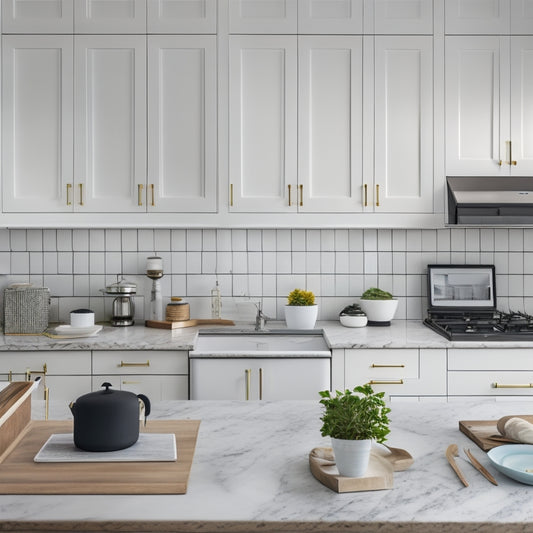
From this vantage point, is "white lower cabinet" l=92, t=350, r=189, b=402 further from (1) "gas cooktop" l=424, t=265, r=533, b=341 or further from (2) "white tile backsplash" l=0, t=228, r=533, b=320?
(1) "gas cooktop" l=424, t=265, r=533, b=341

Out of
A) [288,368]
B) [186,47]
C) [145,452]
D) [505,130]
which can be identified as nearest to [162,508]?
[145,452]

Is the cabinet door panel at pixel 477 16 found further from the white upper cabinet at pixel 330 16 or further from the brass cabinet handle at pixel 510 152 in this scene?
the brass cabinet handle at pixel 510 152

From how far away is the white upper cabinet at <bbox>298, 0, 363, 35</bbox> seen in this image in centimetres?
307

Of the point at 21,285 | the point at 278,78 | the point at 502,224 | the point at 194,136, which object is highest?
the point at 278,78

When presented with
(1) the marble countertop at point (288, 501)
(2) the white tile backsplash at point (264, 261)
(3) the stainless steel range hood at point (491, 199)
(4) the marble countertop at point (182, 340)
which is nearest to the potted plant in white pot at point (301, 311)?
(4) the marble countertop at point (182, 340)

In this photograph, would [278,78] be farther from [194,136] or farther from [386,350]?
[386,350]

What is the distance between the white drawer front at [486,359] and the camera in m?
2.78

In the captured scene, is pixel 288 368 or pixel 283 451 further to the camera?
pixel 288 368

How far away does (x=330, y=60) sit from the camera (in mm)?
3084

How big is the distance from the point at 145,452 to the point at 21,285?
7.09 feet

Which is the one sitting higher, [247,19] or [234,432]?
[247,19]

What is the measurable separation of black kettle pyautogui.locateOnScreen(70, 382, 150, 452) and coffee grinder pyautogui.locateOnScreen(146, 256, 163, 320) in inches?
79.1

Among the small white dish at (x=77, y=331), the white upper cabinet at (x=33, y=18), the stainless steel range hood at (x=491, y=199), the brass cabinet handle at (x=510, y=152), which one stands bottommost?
the small white dish at (x=77, y=331)

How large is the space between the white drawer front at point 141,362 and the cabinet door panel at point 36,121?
2.74ft
